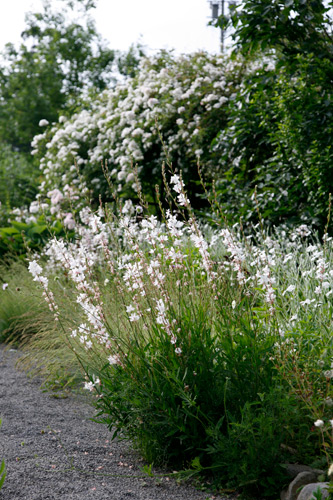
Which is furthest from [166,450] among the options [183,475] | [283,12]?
[283,12]

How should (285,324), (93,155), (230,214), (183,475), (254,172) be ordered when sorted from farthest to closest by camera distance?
(93,155) → (254,172) → (230,214) → (285,324) → (183,475)

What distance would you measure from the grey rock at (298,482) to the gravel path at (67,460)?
35 cm

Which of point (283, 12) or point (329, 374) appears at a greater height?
point (283, 12)

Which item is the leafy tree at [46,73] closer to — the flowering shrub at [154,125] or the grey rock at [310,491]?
the flowering shrub at [154,125]

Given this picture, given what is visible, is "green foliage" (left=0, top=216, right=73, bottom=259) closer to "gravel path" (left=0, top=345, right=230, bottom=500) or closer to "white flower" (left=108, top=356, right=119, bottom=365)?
"gravel path" (left=0, top=345, right=230, bottom=500)

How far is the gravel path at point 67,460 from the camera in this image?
2.22 m

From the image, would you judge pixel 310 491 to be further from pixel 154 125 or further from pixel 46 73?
pixel 46 73

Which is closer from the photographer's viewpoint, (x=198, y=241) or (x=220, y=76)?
(x=198, y=241)

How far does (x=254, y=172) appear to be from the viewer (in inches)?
272

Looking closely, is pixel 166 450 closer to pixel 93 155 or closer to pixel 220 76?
pixel 220 76

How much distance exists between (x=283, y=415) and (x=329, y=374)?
1.00 ft

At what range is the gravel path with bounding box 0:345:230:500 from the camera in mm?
2221

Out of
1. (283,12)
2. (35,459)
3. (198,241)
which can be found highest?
(283,12)

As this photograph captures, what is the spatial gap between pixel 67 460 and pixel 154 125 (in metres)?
7.04
